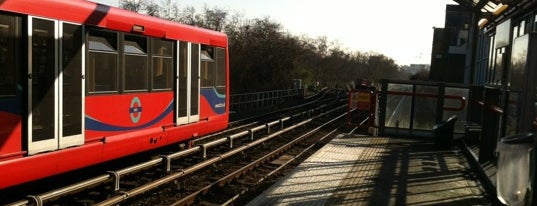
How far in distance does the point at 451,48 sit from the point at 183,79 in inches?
2105

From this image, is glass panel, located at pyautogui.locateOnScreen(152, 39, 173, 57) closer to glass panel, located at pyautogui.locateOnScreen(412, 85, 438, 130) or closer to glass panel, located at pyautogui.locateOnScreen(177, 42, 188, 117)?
glass panel, located at pyautogui.locateOnScreen(177, 42, 188, 117)

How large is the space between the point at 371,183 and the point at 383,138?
7594 mm

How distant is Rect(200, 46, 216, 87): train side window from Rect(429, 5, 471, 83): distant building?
46798mm

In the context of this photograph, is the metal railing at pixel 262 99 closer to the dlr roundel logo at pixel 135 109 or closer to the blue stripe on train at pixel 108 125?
the blue stripe on train at pixel 108 125

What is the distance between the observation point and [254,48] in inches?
1903

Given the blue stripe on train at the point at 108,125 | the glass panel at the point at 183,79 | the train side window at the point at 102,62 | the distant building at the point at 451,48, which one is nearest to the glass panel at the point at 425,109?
the glass panel at the point at 183,79

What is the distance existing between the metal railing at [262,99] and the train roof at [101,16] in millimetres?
18003

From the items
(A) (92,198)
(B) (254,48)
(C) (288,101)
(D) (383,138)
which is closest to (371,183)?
(A) (92,198)

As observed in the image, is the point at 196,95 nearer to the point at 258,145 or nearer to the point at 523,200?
the point at 258,145

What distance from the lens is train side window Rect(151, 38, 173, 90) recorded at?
10.4 m

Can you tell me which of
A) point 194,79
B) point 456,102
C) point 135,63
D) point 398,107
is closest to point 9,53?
point 135,63

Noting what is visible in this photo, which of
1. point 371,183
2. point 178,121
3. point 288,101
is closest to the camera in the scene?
point 371,183

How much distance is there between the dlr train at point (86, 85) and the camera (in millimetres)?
6816

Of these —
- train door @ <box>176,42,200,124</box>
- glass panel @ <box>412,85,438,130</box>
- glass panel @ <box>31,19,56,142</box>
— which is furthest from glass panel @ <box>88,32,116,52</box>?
glass panel @ <box>412,85,438,130</box>
